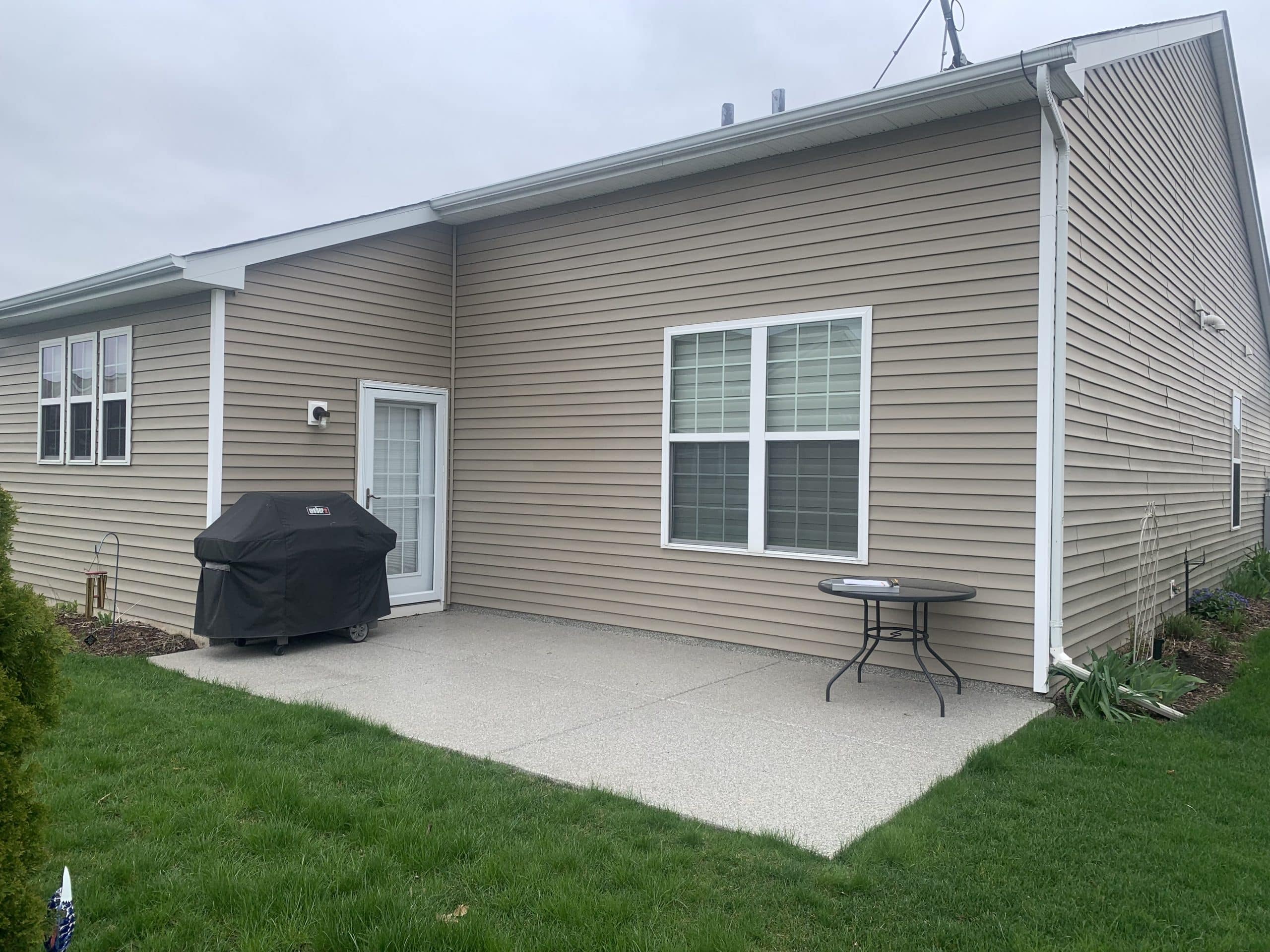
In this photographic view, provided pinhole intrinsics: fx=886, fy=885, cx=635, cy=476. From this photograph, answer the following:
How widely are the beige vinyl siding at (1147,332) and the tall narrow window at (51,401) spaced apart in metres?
8.64

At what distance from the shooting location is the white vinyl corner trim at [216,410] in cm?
664

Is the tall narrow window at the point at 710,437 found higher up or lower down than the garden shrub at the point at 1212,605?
higher up

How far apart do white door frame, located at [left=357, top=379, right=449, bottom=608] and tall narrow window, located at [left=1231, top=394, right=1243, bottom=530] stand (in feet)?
28.1

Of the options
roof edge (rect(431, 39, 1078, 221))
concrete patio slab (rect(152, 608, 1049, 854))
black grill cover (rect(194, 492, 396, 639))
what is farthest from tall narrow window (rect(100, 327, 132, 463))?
roof edge (rect(431, 39, 1078, 221))

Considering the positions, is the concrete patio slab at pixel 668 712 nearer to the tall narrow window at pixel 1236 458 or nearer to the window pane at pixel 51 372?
the window pane at pixel 51 372

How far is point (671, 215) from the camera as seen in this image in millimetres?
6820

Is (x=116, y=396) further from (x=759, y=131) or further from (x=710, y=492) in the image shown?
(x=759, y=131)

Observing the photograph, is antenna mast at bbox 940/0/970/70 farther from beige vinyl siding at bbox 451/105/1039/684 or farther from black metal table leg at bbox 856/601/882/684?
black metal table leg at bbox 856/601/882/684

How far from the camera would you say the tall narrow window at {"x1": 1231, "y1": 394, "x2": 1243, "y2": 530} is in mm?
9977

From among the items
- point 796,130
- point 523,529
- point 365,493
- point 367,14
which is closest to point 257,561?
point 365,493

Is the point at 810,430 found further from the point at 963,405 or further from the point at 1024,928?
the point at 1024,928

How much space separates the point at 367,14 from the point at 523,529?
19864 mm

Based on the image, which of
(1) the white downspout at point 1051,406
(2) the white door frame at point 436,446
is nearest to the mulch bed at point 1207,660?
(1) the white downspout at point 1051,406

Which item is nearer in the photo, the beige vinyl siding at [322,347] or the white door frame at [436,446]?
the beige vinyl siding at [322,347]
